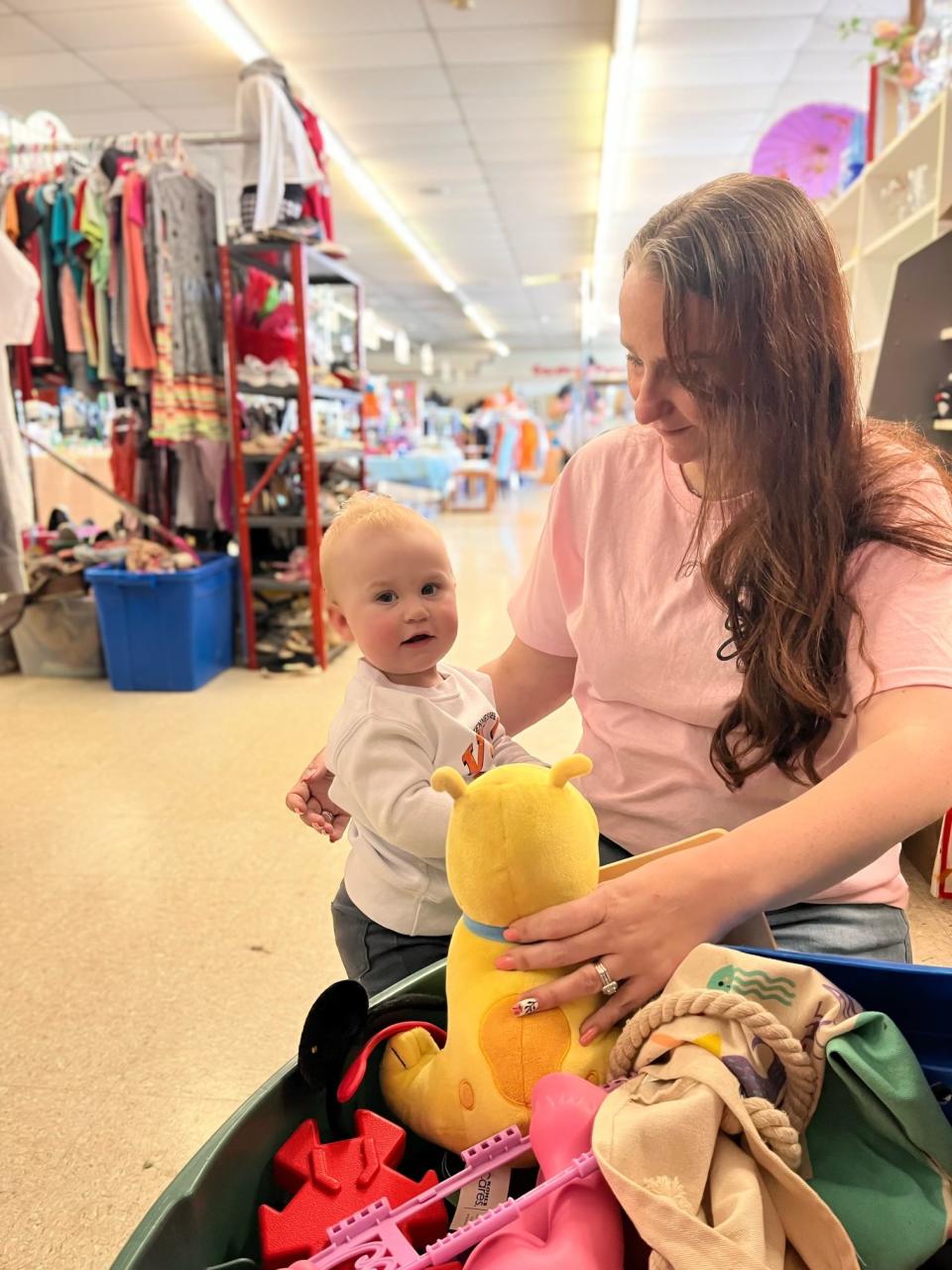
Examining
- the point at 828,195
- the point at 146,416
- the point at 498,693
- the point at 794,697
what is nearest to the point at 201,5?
the point at 146,416

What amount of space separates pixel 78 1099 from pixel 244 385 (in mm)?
3041

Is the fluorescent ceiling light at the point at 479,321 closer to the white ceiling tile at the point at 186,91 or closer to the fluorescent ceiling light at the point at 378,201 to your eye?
the fluorescent ceiling light at the point at 378,201

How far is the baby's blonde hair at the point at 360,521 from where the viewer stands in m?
1.02

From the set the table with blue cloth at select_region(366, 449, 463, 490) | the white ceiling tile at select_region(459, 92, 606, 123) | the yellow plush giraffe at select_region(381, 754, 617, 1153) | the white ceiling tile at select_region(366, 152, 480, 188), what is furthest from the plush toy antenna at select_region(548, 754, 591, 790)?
the table with blue cloth at select_region(366, 449, 463, 490)

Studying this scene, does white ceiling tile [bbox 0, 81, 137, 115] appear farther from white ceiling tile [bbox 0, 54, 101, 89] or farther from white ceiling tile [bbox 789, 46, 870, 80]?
white ceiling tile [bbox 789, 46, 870, 80]

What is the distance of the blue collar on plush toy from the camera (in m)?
0.71

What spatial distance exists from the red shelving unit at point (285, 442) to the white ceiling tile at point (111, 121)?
9.26 ft

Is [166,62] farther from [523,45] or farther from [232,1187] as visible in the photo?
[232,1187]

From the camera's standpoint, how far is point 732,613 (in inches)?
35.3

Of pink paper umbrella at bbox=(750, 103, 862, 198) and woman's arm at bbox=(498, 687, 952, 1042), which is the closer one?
woman's arm at bbox=(498, 687, 952, 1042)

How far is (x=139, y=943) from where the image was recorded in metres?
1.90

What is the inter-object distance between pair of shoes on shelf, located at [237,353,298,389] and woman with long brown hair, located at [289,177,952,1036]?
10.1ft

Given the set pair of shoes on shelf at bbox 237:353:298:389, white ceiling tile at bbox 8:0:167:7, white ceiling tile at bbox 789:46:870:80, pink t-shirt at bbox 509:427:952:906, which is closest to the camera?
pink t-shirt at bbox 509:427:952:906

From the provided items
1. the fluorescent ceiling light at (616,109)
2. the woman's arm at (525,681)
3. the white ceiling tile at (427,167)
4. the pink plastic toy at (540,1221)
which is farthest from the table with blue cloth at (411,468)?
the pink plastic toy at (540,1221)
